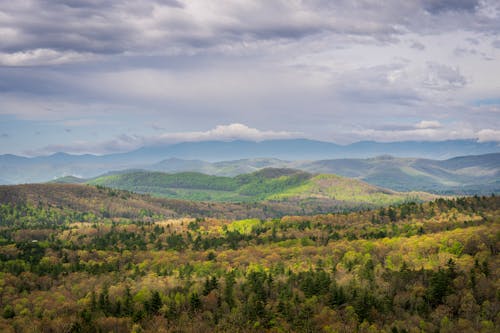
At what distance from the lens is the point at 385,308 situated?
143m

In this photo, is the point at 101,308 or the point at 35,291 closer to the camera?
the point at 101,308

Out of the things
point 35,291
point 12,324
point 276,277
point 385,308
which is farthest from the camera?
point 276,277

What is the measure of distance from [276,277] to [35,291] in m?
89.1

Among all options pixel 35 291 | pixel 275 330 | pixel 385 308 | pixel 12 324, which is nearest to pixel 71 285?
pixel 35 291

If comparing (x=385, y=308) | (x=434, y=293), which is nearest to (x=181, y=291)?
(x=385, y=308)

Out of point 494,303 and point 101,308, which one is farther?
point 101,308

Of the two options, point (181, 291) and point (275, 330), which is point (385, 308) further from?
point (181, 291)

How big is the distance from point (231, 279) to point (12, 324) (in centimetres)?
7356

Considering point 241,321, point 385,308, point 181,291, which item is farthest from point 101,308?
point 385,308

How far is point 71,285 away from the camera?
185500mm

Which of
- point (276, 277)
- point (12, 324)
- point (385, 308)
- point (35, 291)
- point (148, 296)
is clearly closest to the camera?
point (12, 324)

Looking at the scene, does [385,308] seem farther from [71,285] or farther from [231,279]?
[71,285]

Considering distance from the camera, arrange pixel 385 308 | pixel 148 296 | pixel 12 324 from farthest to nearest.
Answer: pixel 148 296, pixel 385 308, pixel 12 324

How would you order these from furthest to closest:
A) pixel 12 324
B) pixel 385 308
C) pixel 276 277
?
1. pixel 276 277
2. pixel 385 308
3. pixel 12 324
